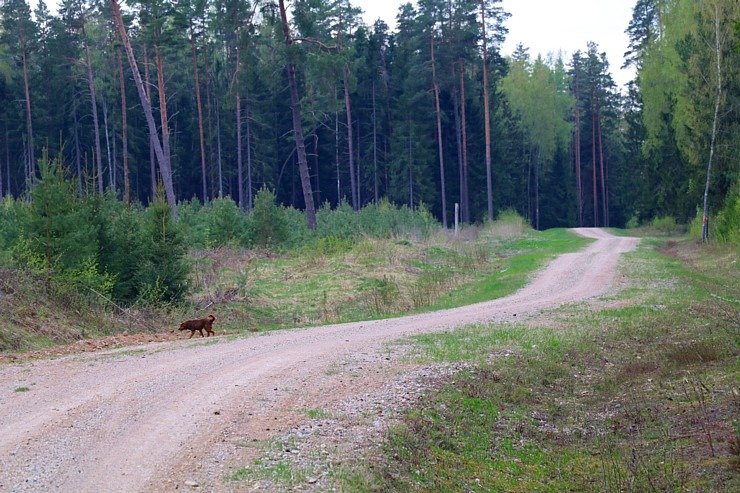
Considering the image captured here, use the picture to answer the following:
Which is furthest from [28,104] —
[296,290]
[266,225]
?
[296,290]

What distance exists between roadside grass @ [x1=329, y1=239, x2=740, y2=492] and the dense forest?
25161 mm

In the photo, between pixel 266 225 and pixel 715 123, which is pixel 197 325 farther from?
pixel 715 123

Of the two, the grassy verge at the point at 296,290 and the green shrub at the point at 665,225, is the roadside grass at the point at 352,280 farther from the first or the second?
the green shrub at the point at 665,225

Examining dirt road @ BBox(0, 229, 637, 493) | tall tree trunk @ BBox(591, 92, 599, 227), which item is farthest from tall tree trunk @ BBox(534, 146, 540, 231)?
dirt road @ BBox(0, 229, 637, 493)

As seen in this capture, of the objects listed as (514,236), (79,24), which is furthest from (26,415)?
(79,24)

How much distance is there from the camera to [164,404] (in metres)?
8.02

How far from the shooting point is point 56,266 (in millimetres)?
14789

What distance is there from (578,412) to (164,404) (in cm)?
511

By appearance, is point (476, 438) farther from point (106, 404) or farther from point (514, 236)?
point (514, 236)

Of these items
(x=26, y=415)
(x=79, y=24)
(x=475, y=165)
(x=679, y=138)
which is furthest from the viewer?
(x=475, y=165)

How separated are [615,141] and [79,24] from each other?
58580 mm

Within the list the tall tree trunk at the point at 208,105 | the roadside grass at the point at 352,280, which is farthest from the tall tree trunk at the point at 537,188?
the roadside grass at the point at 352,280

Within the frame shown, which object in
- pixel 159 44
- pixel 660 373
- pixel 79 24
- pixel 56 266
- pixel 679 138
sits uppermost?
pixel 79 24

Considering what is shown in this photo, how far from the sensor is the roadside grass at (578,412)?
685 centimetres
